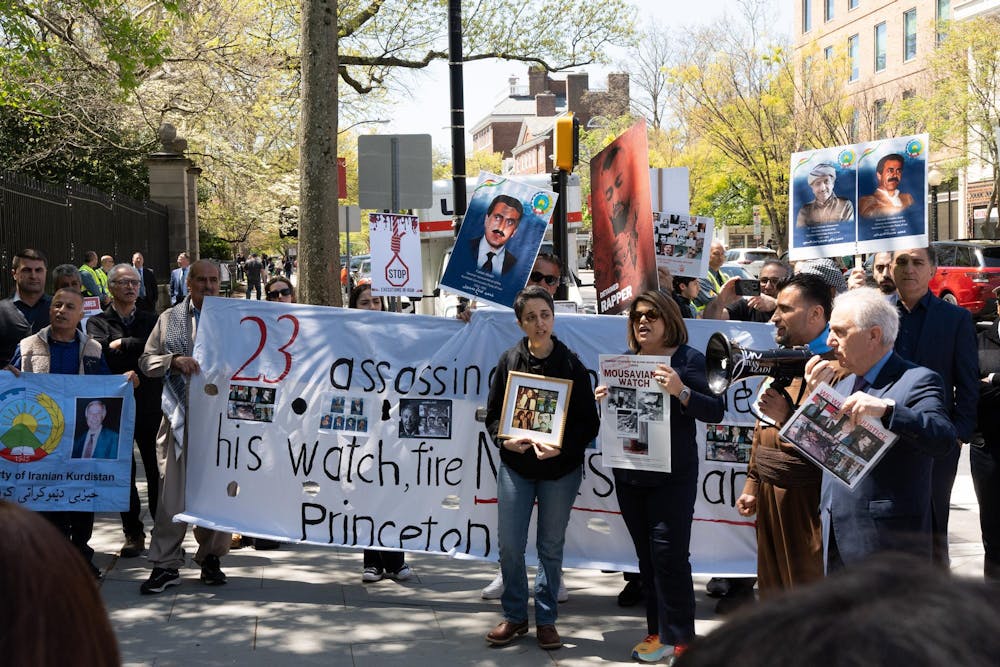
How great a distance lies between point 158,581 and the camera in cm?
659

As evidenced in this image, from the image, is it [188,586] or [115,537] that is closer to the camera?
[188,586]

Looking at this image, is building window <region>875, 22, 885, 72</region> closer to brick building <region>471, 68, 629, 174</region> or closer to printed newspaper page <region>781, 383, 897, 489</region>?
printed newspaper page <region>781, 383, 897, 489</region>

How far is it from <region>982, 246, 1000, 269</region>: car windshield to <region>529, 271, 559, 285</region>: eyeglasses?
1908 cm

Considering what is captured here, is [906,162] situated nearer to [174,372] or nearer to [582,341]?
[582,341]

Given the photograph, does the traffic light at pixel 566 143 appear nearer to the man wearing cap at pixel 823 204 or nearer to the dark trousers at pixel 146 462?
the man wearing cap at pixel 823 204

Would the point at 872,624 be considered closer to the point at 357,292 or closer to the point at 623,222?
the point at 623,222

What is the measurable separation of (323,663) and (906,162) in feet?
16.3

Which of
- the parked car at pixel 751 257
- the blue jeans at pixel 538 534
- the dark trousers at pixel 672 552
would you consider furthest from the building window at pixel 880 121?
the dark trousers at pixel 672 552

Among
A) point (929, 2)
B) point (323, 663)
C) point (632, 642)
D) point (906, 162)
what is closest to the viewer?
point (323, 663)

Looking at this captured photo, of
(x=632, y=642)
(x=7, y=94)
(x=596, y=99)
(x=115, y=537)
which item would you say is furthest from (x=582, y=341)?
(x=596, y=99)

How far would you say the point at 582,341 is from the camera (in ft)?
22.1

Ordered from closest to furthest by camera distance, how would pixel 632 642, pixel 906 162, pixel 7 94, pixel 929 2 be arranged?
pixel 632 642 → pixel 906 162 → pixel 7 94 → pixel 929 2

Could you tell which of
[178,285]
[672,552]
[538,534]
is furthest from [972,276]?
[672,552]

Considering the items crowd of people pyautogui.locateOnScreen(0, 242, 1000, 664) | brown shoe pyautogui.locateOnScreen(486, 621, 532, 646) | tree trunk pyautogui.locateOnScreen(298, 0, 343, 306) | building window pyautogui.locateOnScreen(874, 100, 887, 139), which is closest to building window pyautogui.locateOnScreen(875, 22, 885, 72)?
building window pyautogui.locateOnScreen(874, 100, 887, 139)
